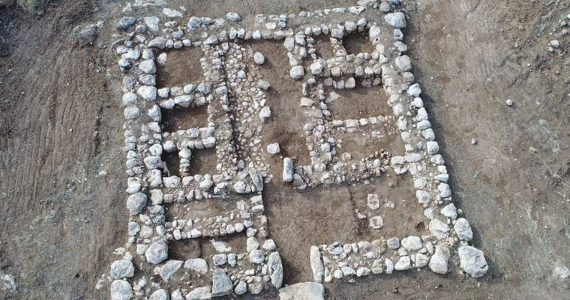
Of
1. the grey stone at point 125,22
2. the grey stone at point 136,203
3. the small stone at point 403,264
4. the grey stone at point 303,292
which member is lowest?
the grey stone at point 303,292

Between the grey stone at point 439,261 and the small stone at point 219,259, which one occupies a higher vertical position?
the small stone at point 219,259

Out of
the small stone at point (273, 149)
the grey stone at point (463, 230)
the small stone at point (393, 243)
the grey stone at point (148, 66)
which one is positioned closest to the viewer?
the small stone at point (393, 243)

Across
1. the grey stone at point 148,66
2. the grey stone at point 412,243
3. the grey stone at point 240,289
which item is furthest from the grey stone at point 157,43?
the grey stone at point 412,243

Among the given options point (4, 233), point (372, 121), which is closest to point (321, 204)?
point (372, 121)

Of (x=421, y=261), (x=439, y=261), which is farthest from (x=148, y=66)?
(x=439, y=261)

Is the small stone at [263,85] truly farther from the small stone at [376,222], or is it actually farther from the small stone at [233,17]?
the small stone at [376,222]

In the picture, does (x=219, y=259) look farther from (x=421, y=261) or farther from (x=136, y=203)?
(x=421, y=261)

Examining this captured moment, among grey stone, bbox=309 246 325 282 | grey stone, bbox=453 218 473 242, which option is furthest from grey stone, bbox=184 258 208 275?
grey stone, bbox=453 218 473 242

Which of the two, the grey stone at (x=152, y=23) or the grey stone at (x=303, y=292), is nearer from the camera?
the grey stone at (x=303, y=292)
